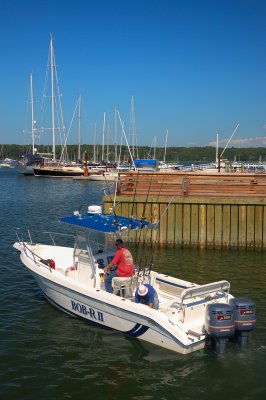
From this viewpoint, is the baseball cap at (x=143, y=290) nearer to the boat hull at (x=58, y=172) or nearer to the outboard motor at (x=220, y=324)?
the outboard motor at (x=220, y=324)

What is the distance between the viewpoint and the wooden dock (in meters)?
17.9

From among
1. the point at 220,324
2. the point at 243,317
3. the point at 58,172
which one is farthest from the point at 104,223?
the point at 58,172

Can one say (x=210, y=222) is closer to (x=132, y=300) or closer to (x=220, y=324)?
(x=132, y=300)

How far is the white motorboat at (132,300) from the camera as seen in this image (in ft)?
29.4

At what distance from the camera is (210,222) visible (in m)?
18.2

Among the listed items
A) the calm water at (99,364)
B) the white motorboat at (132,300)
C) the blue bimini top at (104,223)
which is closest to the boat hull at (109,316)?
the white motorboat at (132,300)

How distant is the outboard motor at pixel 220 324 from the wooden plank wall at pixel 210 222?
898 centimetres


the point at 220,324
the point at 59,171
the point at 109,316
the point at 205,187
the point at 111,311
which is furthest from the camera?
the point at 59,171

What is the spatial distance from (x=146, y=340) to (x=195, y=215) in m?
9.22

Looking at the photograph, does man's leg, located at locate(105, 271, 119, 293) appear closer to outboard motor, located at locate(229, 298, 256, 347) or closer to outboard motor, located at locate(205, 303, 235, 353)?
outboard motor, located at locate(205, 303, 235, 353)

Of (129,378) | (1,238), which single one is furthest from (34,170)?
(129,378)

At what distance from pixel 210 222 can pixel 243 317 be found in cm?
931

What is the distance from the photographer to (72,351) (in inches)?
382

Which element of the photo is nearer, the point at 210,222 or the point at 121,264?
the point at 121,264
